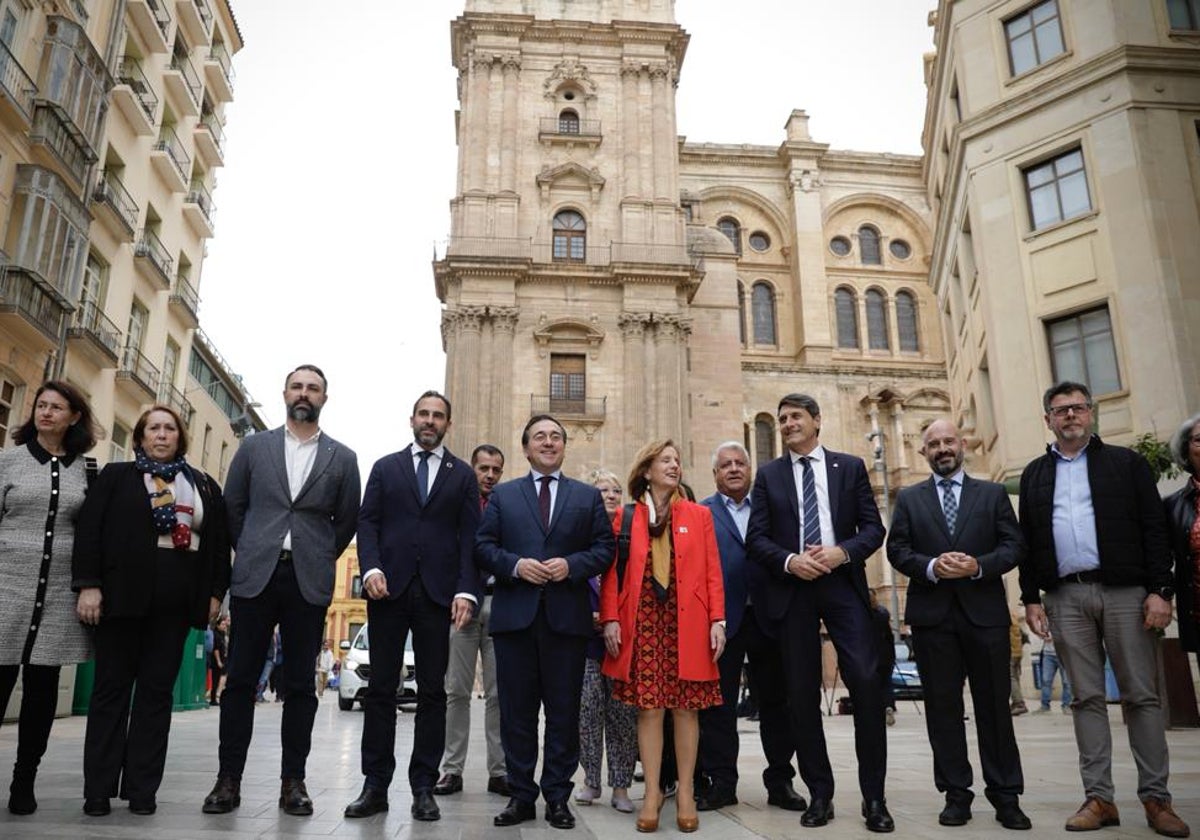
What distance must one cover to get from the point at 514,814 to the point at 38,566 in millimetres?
2980

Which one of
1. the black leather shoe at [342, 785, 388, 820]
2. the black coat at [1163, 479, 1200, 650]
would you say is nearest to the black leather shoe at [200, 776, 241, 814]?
the black leather shoe at [342, 785, 388, 820]

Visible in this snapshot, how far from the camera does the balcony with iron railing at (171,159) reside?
20969mm

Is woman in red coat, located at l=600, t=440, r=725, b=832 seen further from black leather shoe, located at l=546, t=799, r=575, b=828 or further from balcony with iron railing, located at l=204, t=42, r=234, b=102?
balcony with iron railing, located at l=204, t=42, r=234, b=102

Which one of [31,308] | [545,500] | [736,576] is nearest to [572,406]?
[31,308]

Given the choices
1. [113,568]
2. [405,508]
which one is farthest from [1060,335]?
[113,568]

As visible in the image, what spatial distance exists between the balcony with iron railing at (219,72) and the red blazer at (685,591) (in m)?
23.8

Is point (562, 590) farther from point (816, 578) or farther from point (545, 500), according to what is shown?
point (816, 578)

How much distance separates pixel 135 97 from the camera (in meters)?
19.0

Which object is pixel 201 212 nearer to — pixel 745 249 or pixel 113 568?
pixel 113 568

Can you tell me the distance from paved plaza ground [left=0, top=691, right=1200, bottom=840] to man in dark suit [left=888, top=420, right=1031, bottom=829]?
0.29m

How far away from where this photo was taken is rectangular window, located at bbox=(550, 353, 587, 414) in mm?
30438

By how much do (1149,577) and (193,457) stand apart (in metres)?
27.4

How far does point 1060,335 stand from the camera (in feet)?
51.3

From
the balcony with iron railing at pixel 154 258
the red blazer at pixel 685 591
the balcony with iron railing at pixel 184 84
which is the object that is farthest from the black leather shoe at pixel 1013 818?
the balcony with iron railing at pixel 184 84
